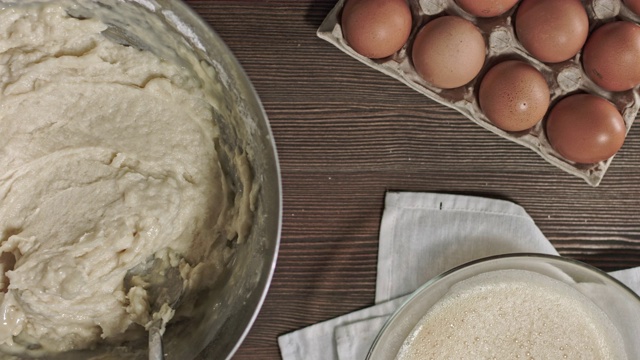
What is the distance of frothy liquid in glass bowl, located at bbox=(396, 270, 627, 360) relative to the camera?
3.86ft

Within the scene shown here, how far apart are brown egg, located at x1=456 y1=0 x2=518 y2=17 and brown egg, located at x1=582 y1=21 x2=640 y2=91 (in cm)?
17

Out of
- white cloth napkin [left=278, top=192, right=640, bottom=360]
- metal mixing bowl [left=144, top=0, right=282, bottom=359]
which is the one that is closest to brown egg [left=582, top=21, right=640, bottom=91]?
white cloth napkin [left=278, top=192, right=640, bottom=360]

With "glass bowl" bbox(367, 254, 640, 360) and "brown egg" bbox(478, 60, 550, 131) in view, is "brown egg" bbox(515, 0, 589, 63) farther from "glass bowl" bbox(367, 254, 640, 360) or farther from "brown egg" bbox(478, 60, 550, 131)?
"glass bowl" bbox(367, 254, 640, 360)

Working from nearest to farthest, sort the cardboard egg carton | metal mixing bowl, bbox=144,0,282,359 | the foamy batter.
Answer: metal mixing bowl, bbox=144,0,282,359 < the foamy batter < the cardboard egg carton

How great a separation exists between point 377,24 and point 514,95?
0.27 m

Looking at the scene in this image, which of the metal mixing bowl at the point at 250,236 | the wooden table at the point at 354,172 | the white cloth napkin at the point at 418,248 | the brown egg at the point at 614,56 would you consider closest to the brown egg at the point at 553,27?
the brown egg at the point at 614,56

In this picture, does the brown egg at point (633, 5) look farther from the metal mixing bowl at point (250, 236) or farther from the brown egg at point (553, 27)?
the metal mixing bowl at point (250, 236)

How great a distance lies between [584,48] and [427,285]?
0.52 meters

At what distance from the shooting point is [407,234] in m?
1.24

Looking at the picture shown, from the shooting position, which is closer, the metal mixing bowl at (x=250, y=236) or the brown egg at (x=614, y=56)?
the metal mixing bowl at (x=250, y=236)

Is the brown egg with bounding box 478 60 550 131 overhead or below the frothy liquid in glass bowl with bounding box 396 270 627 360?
overhead

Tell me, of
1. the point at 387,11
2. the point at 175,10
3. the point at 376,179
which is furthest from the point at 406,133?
the point at 175,10

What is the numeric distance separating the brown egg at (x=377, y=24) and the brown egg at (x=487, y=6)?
0.11m

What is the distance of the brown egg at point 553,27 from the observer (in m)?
1.11
